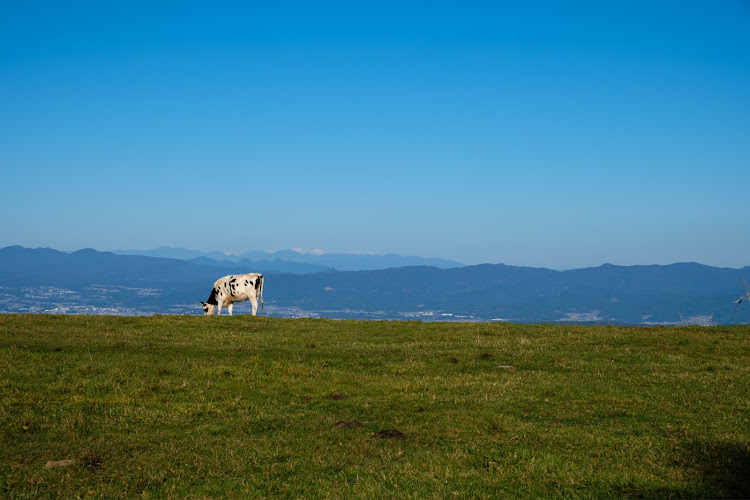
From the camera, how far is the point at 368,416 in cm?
1652

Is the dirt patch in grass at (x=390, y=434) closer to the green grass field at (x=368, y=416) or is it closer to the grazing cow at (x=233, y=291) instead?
the green grass field at (x=368, y=416)

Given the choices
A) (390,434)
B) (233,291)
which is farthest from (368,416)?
(233,291)

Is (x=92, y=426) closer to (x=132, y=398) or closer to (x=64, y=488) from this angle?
(x=132, y=398)

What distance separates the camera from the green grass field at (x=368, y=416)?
11.8 metres

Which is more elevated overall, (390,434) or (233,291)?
(233,291)

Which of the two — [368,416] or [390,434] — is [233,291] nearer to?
[368,416]

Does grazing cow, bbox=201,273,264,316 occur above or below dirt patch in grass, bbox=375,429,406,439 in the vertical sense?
above

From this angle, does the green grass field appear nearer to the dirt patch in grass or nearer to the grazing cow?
the dirt patch in grass

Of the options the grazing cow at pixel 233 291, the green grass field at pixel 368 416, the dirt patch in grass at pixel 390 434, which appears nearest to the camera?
the green grass field at pixel 368 416

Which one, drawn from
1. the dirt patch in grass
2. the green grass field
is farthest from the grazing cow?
the dirt patch in grass

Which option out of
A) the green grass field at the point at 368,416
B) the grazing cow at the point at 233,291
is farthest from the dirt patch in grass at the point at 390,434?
the grazing cow at the point at 233,291

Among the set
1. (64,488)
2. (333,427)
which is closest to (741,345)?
(333,427)

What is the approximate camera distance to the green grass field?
1177cm

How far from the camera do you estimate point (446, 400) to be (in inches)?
707
